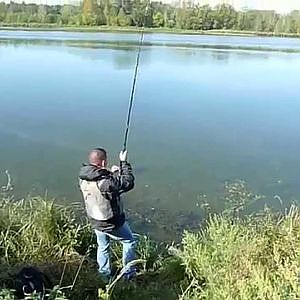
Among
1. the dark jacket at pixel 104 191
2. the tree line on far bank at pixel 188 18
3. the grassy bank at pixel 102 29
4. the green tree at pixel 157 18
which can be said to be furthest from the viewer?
the grassy bank at pixel 102 29

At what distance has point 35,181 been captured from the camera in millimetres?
7457

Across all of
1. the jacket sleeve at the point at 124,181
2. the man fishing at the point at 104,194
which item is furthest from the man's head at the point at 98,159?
the jacket sleeve at the point at 124,181

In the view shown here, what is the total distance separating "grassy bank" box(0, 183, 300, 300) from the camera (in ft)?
11.3

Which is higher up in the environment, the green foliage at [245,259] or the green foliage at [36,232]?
the green foliage at [245,259]

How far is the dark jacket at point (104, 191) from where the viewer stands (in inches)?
155

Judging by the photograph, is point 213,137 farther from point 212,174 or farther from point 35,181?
point 35,181

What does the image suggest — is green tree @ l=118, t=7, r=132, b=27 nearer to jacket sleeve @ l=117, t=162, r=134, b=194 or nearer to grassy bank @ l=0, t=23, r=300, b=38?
grassy bank @ l=0, t=23, r=300, b=38

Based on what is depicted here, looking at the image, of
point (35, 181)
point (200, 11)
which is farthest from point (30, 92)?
point (200, 11)

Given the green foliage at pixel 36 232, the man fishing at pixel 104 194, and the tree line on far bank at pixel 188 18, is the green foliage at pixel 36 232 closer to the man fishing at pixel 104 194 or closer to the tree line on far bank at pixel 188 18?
the man fishing at pixel 104 194

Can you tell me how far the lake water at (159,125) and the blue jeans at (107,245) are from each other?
241cm

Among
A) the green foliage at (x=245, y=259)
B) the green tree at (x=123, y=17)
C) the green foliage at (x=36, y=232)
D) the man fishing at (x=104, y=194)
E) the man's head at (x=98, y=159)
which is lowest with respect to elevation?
the green foliage at (x=36, y=232)

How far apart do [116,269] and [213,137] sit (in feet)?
19.1

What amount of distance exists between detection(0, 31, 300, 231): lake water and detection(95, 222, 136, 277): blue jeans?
2.41 metres

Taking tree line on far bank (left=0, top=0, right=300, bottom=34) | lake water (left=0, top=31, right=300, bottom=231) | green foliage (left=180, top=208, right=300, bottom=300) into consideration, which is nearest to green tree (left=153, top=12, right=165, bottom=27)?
lake water (left=0, top=31, right=300, bottom=231)
